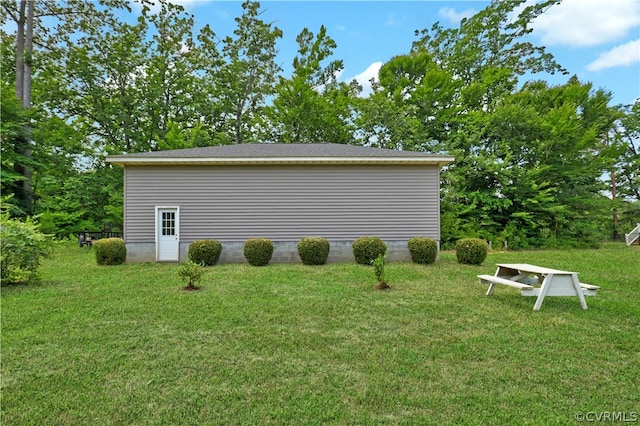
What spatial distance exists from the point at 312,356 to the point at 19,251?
267 inches

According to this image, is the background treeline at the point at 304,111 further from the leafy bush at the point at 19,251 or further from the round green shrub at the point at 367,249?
the leafy bush at the point at 19,251

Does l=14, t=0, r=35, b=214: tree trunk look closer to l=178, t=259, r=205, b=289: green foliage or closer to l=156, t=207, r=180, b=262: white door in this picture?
l=156, t=207, r=180, b=262: white door

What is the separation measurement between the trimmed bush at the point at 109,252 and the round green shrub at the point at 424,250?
904 cm

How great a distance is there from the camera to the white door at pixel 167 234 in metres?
10.1

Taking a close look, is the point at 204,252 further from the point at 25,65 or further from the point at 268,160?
the point at 25,65

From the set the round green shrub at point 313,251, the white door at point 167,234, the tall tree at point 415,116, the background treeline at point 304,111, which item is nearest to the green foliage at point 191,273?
the round green shrub at point 313,251

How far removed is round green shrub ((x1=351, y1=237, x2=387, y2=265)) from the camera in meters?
9.20

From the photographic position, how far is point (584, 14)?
400 inches

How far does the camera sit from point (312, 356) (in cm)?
335

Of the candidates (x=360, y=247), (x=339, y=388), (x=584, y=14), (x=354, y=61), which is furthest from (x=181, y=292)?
(x=354, y=61)

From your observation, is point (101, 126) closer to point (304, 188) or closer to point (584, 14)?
point (304, 188)

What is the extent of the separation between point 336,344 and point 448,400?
142cm

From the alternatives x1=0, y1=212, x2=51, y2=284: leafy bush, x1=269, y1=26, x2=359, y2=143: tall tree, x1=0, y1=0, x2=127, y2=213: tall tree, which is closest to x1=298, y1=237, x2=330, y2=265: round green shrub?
x1=0, y1=212, x2=51, y2=284: leafy bush

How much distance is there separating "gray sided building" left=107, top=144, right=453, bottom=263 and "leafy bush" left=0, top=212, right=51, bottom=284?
3.28m
